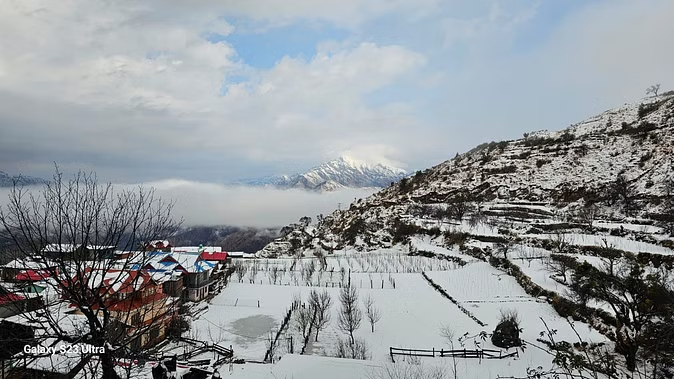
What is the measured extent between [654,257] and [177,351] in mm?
26115

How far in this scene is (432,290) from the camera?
28.4 meters

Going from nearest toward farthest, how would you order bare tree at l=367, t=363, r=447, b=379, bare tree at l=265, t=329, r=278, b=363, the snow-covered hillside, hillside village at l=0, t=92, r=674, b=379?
hillside village at l=0, t=92, r=674, b=379
bare tree at l=367, t=363, r=447, b=379
bare tree at l=265, t=329, r=278, b=363
the snow-covered hillside

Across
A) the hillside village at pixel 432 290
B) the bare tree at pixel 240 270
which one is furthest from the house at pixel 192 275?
the bare tree at pixel 240 270

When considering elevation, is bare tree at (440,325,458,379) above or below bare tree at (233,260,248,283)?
below

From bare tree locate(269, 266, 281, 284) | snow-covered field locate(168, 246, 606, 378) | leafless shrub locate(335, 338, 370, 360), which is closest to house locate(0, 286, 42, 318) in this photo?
snow-covered field locate(168, 246, 606, 378)

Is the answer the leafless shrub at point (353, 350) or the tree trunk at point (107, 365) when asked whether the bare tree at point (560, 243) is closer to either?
the leafless shrub at point (353, 350)

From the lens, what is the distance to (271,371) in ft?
43.6

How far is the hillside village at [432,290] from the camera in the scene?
28.0 ft

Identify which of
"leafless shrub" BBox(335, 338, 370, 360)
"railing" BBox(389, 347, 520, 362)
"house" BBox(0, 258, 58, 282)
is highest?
"house" BBox(0, 258, 58, 282)

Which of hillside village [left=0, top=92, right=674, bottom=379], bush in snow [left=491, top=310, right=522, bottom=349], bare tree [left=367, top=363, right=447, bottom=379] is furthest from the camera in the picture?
bush in snow [left=491, top=310, right=522, bottom=349]

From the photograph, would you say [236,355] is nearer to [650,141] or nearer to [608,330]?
[608,330]

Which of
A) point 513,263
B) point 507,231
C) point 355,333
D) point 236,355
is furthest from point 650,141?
point 236,355

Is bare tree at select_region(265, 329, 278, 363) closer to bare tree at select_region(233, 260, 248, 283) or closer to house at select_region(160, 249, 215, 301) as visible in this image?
house at select_region(160, 249, 215, 301)

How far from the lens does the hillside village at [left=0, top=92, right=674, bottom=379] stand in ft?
28.0
